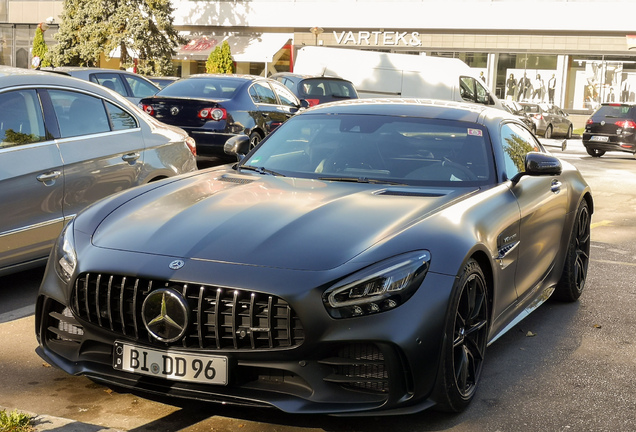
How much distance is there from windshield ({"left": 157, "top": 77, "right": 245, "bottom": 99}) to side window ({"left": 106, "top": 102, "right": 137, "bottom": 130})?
23.1ft

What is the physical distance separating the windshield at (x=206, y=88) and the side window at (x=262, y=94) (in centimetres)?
24

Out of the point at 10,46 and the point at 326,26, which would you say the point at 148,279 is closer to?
the point at 326,26

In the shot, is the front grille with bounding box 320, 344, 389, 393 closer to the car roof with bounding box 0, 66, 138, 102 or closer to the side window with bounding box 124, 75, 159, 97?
the car roof with bounding box 0, 66, 138, 102

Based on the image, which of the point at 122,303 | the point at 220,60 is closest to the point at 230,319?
the point at 122,303

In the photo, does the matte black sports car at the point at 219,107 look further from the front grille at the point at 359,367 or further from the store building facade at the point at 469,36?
the store building facade at the point at 469,36

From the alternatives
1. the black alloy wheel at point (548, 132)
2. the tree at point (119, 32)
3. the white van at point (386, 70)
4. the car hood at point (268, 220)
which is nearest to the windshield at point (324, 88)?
the white van at point (386, 70)

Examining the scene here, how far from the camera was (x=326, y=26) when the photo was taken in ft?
146

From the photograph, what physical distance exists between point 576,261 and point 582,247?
30 centimetres

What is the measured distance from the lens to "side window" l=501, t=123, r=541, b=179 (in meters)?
5.55

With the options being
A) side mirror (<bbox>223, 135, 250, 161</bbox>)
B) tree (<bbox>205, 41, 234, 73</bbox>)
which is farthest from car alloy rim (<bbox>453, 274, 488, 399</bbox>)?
tree (<bbox>205, 41, 234, 73</bbox>)

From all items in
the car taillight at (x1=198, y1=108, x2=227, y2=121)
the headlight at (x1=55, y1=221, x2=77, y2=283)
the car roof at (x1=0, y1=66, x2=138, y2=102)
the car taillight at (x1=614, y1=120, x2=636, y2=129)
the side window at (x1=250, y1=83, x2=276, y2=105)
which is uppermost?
the car roof at (x1=0, y1=66, x2=138, y2=102)

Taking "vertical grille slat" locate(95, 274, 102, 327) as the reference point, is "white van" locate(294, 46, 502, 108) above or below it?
below

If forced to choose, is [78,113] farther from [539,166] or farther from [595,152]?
[595,152]

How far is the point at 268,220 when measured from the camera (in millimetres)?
4309
